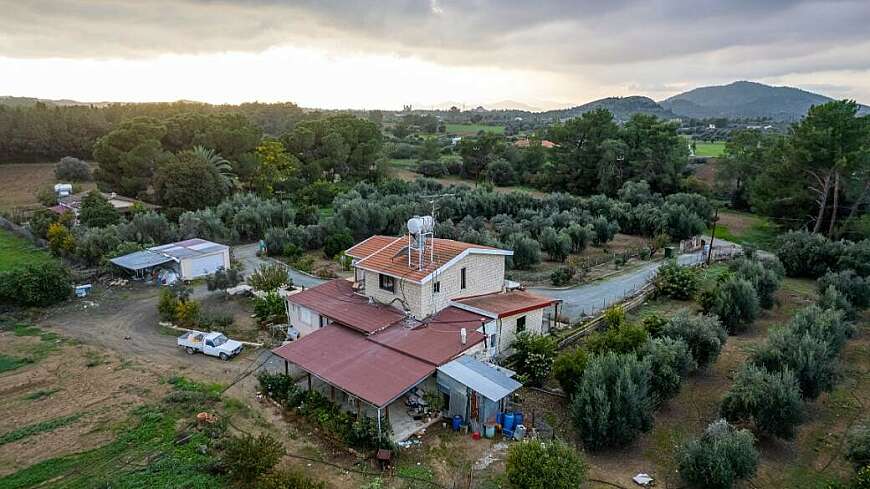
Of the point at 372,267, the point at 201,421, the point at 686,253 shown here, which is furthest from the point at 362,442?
the point at 686,253

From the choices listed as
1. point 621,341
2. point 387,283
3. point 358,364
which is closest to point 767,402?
point 621,341

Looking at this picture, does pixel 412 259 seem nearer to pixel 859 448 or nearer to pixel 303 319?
pixel 303 319

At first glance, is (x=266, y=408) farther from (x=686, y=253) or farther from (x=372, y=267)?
(x=686, y=253)

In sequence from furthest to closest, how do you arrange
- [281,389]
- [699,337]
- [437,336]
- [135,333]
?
[135,333] → [699,337] → [437,336] → [281,389]

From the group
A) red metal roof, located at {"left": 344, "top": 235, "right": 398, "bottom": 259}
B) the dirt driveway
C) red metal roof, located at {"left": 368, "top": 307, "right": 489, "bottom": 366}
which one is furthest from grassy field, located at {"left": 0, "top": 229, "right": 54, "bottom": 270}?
red metal roof, located at {"left": 368, "top": 307, "right": 489, "bottom": 366}

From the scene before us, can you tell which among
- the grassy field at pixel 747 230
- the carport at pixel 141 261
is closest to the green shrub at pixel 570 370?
the carport at pixel 141 261

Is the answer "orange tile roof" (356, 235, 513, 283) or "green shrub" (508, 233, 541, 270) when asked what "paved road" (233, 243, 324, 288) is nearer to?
"orange tile roof" (356, 235, 513, 283)
